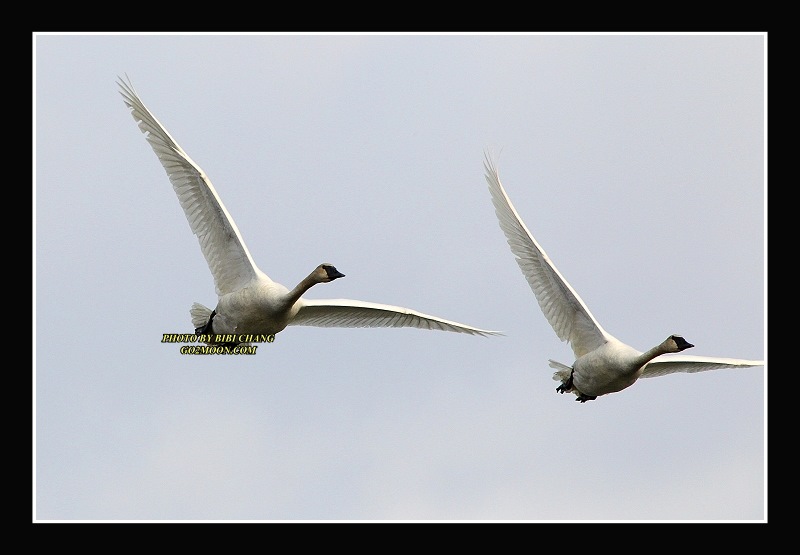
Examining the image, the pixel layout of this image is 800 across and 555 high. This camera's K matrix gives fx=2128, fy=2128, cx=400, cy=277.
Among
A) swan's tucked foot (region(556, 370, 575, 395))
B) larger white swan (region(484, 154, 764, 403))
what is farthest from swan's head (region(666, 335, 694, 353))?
swan's tucked foot (region(556, 370, 575, 395))

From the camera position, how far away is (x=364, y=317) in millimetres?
40281

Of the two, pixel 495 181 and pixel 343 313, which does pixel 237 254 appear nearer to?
pixel 343 313

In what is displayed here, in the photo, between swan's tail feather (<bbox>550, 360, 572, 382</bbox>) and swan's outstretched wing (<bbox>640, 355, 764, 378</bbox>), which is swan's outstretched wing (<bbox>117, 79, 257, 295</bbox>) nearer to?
swan's tail feather (<bbox>550, 360, 572, 382</bbox>)

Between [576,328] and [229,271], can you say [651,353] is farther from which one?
[229,271]

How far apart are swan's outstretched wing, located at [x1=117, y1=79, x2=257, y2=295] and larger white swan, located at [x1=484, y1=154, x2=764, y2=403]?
→ 4964mm

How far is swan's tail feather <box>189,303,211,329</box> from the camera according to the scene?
4019 centimetres

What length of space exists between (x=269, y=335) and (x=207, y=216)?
97.9 inches

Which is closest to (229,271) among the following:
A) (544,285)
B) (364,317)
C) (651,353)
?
Result: (364,317)

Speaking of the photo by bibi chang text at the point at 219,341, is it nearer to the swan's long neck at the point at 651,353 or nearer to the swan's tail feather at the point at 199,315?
the swan's tail feather at the point at 199,315

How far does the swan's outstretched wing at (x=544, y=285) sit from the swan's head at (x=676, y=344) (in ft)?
3.92

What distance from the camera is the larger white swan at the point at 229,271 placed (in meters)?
38.9

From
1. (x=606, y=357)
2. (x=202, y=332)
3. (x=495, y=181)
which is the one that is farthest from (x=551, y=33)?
(x=202, y=332)

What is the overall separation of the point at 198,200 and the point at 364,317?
12.9 feet

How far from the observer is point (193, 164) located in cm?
3853
